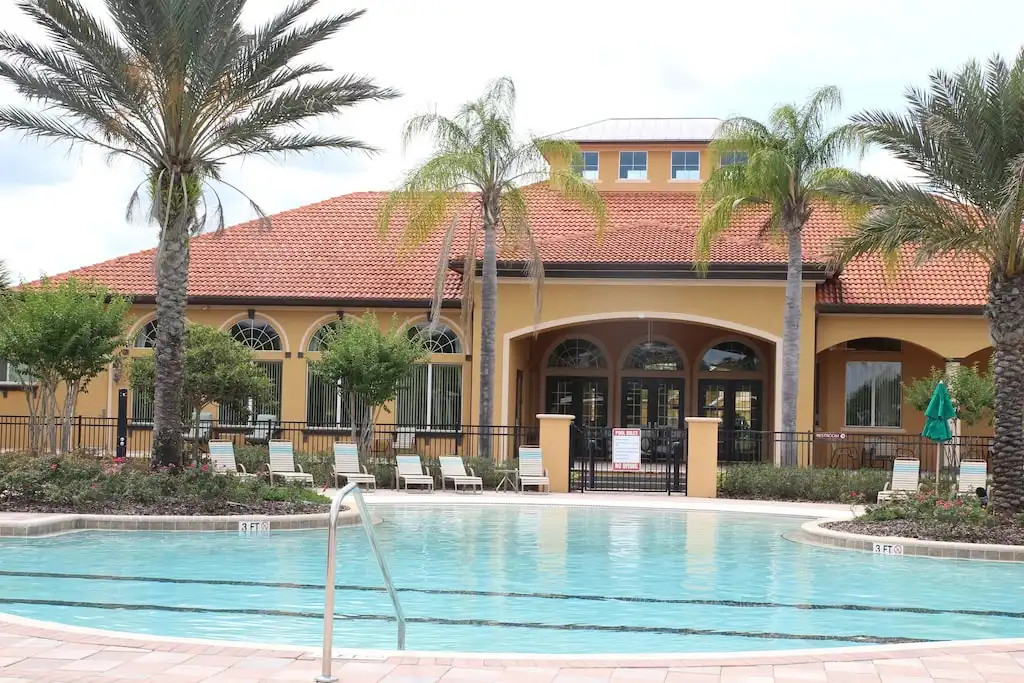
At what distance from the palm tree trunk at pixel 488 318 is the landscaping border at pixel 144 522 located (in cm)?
933

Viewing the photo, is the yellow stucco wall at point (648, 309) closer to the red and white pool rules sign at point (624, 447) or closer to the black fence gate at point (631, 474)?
the black fence gate at point (631, 474)

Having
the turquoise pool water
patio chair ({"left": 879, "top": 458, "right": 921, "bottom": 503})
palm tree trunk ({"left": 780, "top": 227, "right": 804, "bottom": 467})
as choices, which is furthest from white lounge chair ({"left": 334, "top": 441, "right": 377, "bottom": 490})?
patio chair ({"left": 879, "top": 458, "right": 921, "bottom": 503})

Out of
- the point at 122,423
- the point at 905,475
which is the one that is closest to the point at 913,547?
the point at 905,475

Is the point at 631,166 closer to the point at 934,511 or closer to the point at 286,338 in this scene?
the point at 286,338

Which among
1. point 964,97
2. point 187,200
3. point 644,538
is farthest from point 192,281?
point 964,97

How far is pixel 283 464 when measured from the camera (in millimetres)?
24188

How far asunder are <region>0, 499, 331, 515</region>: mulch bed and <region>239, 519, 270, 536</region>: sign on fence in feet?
2.16

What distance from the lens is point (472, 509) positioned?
72.0ft

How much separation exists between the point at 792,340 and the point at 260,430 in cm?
1322

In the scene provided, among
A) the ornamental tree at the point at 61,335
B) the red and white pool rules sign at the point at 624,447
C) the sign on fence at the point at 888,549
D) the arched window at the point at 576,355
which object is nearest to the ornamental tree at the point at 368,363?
the ornamental tree at the point at 61,335

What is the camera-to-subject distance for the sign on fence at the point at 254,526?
17453mm

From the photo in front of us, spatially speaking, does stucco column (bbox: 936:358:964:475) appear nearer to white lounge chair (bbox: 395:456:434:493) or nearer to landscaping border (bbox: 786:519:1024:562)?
landscaping border (bbox: 786:519:1024:562)

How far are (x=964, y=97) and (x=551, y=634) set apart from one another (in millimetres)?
11454

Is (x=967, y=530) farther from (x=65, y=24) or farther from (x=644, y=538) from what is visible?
(x=65, y=24)
